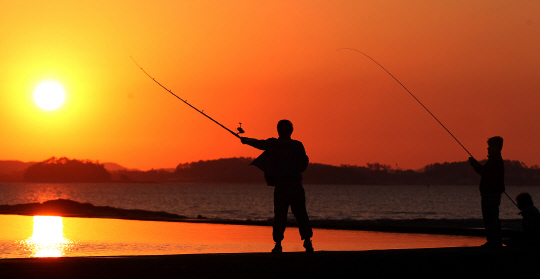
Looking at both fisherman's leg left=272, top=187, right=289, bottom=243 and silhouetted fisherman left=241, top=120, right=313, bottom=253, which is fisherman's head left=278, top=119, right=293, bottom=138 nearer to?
silhouetted fisherman left=241, top=120, right=313, bottom=253

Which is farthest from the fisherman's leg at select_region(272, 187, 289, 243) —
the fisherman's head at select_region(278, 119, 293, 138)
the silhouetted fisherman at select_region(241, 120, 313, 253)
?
the fisherman's head at select_region(278, 119, 293, 138)

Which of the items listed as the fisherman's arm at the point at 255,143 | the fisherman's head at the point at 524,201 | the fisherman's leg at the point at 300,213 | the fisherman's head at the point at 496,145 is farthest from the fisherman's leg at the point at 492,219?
the fisherman's arm at the point at 255,143

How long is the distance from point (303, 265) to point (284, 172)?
1.59 metres

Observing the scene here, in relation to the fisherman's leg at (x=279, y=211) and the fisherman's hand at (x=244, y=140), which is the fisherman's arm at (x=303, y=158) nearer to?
the fisherman's leg at (x=279, y=211)

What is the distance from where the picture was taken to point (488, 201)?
9109 mm

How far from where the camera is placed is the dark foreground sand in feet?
20.6

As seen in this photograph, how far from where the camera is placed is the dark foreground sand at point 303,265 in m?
6.29

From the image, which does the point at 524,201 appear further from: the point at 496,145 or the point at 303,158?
the point at 303,158

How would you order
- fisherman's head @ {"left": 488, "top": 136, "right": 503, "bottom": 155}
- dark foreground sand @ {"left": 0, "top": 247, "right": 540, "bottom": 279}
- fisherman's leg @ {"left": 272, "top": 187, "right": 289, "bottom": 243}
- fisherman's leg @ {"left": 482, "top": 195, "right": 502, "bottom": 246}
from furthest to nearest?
fisherman's head @ {"left": 488, "top": 136, "right": 503, "bottom": 155}, fisherman's leg @ {"left": 482, "top": 195, "right": 502, "bottom": 246}, fisherman's leg @ {"left": 272, "top": 187, "right": 289, "bottom": 243}, dark foreground sand @ {"left": 0, "top": 247, "right": 540, "bottom": 279}

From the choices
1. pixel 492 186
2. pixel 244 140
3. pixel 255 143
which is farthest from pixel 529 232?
pixel 244 140

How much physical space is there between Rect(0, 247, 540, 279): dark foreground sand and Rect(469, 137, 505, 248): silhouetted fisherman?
0.89 m

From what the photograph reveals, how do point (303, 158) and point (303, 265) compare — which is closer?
point (303, 265)

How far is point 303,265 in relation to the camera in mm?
7031

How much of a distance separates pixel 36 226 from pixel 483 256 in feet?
45.3
